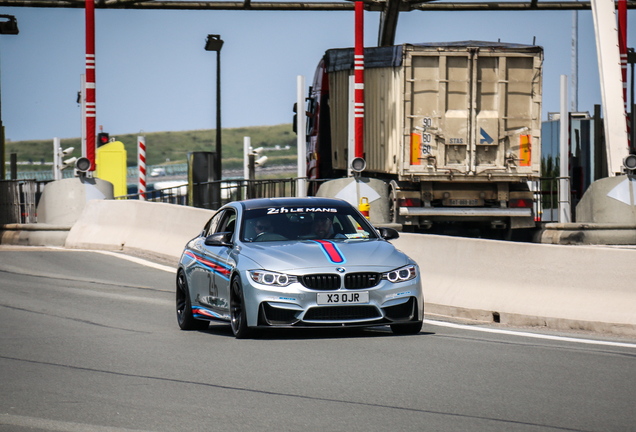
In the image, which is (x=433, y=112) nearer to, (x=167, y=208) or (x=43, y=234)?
(x=167, y=208)

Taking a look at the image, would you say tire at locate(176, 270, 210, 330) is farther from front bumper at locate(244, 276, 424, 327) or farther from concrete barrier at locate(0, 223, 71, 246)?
concrete barrier at locate(0, 223, 71, 246)

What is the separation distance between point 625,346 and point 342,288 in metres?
2.58

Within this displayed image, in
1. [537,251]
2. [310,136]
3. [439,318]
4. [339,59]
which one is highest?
[339,59]

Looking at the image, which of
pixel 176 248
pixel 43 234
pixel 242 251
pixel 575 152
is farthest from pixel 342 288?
pixel 575 152

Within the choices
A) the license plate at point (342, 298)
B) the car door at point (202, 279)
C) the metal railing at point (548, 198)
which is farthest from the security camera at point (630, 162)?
the license plate at point (342, 298)

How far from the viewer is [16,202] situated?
2698 centimetres

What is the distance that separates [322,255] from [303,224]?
1146 millimetres

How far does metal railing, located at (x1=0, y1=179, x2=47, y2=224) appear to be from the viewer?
1062 inches

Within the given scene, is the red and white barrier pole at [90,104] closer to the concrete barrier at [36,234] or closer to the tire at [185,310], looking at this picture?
the concrete barrier at [36,234]

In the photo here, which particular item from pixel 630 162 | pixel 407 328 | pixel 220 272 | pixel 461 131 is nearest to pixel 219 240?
pixel 220 272

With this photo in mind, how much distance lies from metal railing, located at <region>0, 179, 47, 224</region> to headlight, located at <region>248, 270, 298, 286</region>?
18.3 m

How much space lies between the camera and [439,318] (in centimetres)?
1228

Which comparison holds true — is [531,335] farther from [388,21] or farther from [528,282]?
[388,21]

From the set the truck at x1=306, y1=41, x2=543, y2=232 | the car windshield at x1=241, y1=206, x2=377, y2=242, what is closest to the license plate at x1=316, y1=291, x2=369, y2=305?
the car windshield at x1=241, y1=206, x2=377, y2=242
